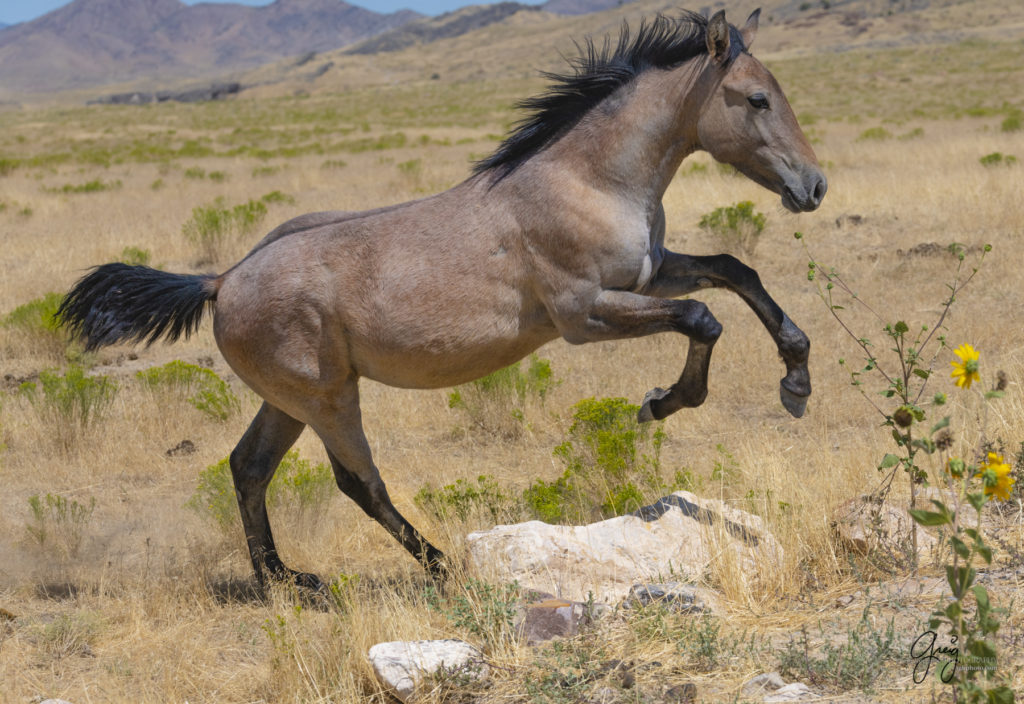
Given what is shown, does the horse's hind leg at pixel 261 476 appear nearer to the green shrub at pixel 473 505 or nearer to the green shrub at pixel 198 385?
the green shrub at pixel 473 505

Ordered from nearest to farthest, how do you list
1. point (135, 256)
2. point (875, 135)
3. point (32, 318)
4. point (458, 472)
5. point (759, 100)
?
point (759, 100), point (458, 472), point (32, 318), point (135, 256), point (875, 135)

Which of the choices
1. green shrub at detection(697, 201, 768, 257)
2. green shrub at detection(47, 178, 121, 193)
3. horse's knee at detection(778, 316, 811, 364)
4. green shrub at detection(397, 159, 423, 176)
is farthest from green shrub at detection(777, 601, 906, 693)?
green shrub at detection(47, 178, 121, 193)

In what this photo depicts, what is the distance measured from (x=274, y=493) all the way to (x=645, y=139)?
10.8 ft

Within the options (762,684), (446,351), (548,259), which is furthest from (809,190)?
(762,684)

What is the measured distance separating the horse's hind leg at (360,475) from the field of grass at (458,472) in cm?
21

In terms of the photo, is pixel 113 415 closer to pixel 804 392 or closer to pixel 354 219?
pixel 354 219

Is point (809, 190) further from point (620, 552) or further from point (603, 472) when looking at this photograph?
point (603, 472)

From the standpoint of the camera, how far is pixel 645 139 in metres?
4.73

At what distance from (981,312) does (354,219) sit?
633cm

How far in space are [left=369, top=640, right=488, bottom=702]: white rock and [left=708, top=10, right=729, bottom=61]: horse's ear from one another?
9.38 ft

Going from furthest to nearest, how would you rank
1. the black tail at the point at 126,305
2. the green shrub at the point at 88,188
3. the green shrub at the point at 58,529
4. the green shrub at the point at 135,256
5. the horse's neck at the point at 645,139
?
1. the green shrub at the point at 88,188
2. the green shrub at the point at 135,256
3. the green shrub at the point at 58,529
4. the black tail at the point at 126,305
5. the horse's neck at the point at 645,139

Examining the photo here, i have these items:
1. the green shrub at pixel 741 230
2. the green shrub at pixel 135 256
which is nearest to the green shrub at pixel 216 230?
the green shrub at pixel 135 256

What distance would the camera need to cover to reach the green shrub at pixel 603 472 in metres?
5.72

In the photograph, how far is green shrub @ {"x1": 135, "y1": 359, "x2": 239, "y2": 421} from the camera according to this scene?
8.19 metres
